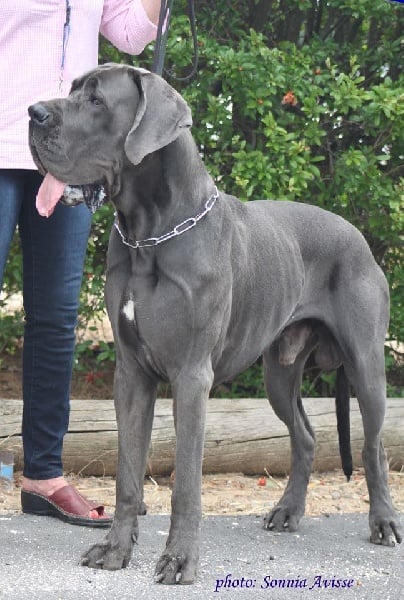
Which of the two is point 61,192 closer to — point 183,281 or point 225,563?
point 183,281

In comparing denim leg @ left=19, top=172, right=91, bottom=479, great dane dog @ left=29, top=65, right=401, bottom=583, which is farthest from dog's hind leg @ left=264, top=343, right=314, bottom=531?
denim leg @ left=19, top=172, right=91, bottom=479

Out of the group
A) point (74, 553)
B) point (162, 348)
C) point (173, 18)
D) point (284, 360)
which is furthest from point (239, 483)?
point (173, 18)

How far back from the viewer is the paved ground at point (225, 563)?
407 centimetres

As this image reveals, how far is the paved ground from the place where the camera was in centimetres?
407

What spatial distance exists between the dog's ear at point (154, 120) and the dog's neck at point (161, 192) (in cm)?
16

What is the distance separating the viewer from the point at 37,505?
5102mm

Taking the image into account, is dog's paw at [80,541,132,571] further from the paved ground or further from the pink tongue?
the pink tongue

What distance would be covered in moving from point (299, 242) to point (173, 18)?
217cm

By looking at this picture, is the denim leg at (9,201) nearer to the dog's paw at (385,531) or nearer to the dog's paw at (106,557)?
the dog's paw at (106,557)

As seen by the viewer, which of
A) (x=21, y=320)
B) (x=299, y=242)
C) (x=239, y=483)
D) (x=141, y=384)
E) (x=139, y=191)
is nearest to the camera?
(x=139, y=191)

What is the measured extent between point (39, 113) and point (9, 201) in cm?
79

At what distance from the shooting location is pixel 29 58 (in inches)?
177

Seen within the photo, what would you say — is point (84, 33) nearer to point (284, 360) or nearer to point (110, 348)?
point (284, 360)

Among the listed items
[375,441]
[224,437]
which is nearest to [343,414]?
[375,441]
